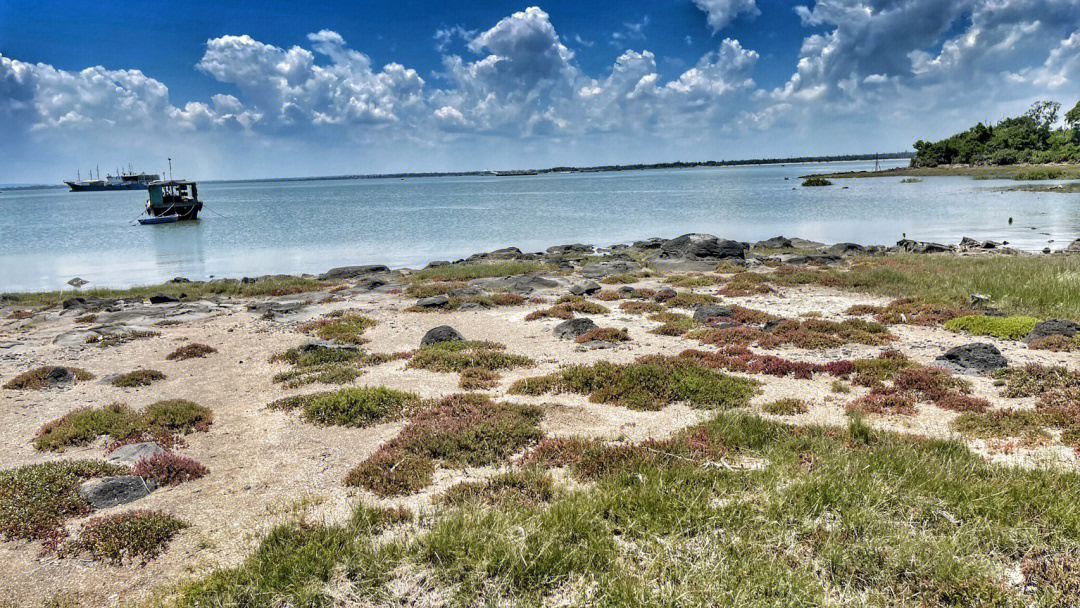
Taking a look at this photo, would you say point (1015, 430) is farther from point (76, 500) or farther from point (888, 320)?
point (76, 500)

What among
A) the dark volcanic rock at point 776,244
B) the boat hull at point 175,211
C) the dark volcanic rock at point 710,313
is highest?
the boat hull at point 175,211

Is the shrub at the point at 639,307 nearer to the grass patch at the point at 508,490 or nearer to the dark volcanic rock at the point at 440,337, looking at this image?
the dark volcanic rock at the point at 440,337

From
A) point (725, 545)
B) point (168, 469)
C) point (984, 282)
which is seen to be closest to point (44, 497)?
point (168, 469)

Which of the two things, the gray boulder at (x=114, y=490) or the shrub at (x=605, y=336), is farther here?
the shrub at (x=605, y=336)

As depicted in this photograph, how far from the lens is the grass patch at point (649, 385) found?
1269 cm

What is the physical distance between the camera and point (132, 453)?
10602 millimetres

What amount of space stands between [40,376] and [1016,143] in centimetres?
22070

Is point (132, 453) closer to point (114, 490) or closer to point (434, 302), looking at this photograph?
point (114, 490)

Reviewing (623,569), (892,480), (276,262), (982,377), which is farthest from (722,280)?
(276,262)

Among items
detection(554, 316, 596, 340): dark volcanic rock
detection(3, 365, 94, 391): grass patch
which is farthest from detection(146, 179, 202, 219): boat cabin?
detection(554, 316, 596, 340): dark volcanic rock

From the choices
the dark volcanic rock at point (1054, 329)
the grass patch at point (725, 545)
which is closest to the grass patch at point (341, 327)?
the grass patch at point (725, 545)

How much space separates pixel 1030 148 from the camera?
168875 millimetres

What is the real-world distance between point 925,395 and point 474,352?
36.7ft

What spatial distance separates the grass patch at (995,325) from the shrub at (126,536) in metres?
20.2
